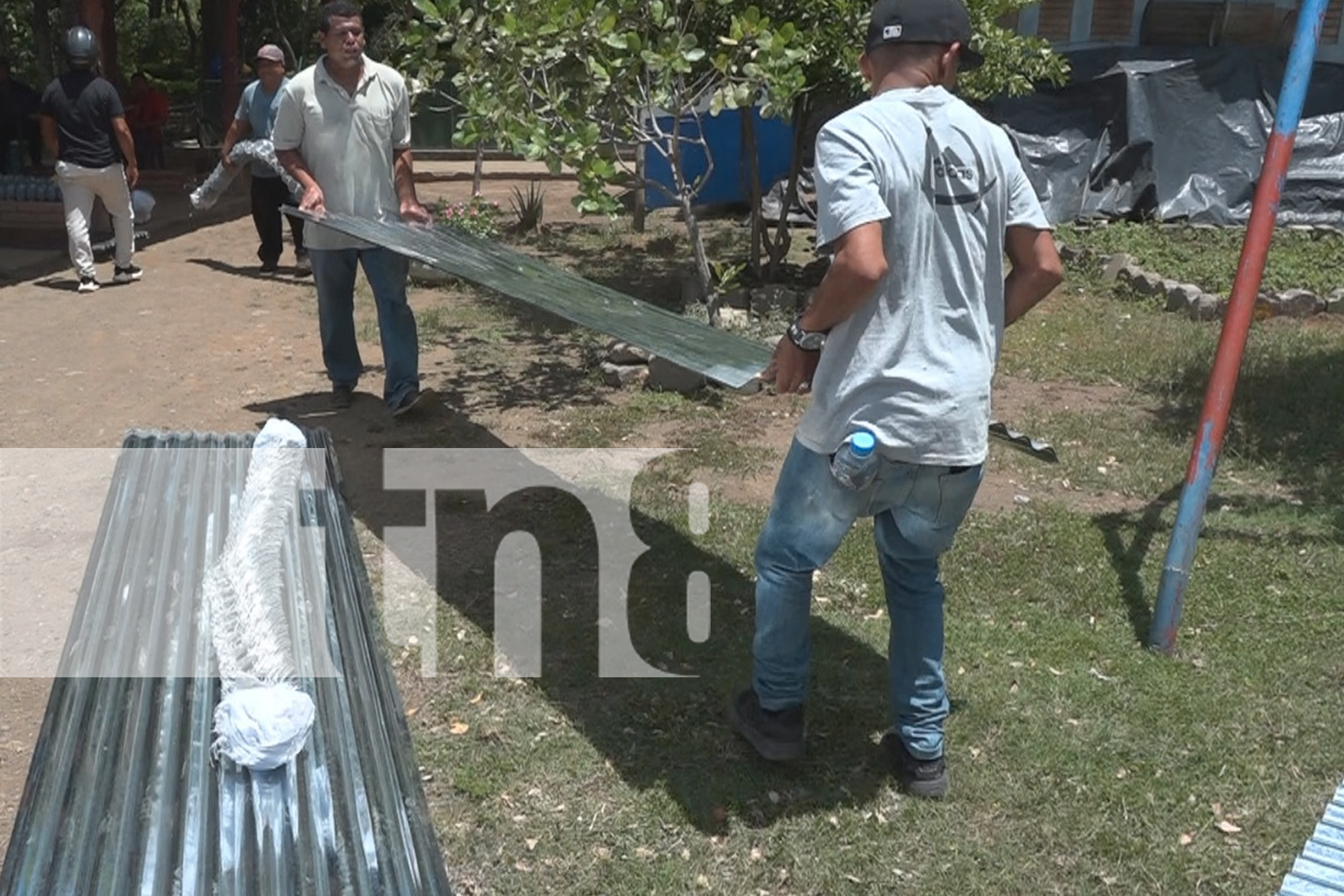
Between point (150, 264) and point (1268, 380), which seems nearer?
point (1268, 380)

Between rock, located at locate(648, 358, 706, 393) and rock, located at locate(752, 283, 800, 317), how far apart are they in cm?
167

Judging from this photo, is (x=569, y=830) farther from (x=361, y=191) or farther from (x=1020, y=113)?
(x=1020, y=113)

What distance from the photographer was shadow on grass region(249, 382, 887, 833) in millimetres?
3363

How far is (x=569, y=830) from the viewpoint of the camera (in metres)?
3.17

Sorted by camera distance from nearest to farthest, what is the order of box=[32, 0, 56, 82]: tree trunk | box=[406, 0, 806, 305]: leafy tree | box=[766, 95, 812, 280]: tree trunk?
1. box=[406, 0, 806, 305]: leafy tree
2. box=[766, 95, 812, 280]: tree trunk
3. box=[32, 0, 56, 82]: tree trunk

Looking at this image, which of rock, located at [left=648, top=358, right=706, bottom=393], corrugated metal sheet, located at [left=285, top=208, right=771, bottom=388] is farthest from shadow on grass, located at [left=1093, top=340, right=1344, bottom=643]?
rock, located at [left=648, top=358, right=706, bottom=393]

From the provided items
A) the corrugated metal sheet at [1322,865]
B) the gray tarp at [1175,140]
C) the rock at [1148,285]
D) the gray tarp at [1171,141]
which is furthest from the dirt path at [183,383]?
the gray tarp at [1175,140]

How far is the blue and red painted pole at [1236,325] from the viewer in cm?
385

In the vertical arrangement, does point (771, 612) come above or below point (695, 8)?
below

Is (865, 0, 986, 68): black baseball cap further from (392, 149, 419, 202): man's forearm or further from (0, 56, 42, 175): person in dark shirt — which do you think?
(0, 56, 42, 175): person in dark shirt

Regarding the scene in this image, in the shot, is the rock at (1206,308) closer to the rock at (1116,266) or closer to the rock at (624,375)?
the rock at (1116,266)

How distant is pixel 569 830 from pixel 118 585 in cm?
125

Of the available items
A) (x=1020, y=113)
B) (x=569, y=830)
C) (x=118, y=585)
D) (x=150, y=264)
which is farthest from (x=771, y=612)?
(x=1020, y=113)

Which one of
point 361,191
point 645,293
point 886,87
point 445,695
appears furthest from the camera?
point 645,293
